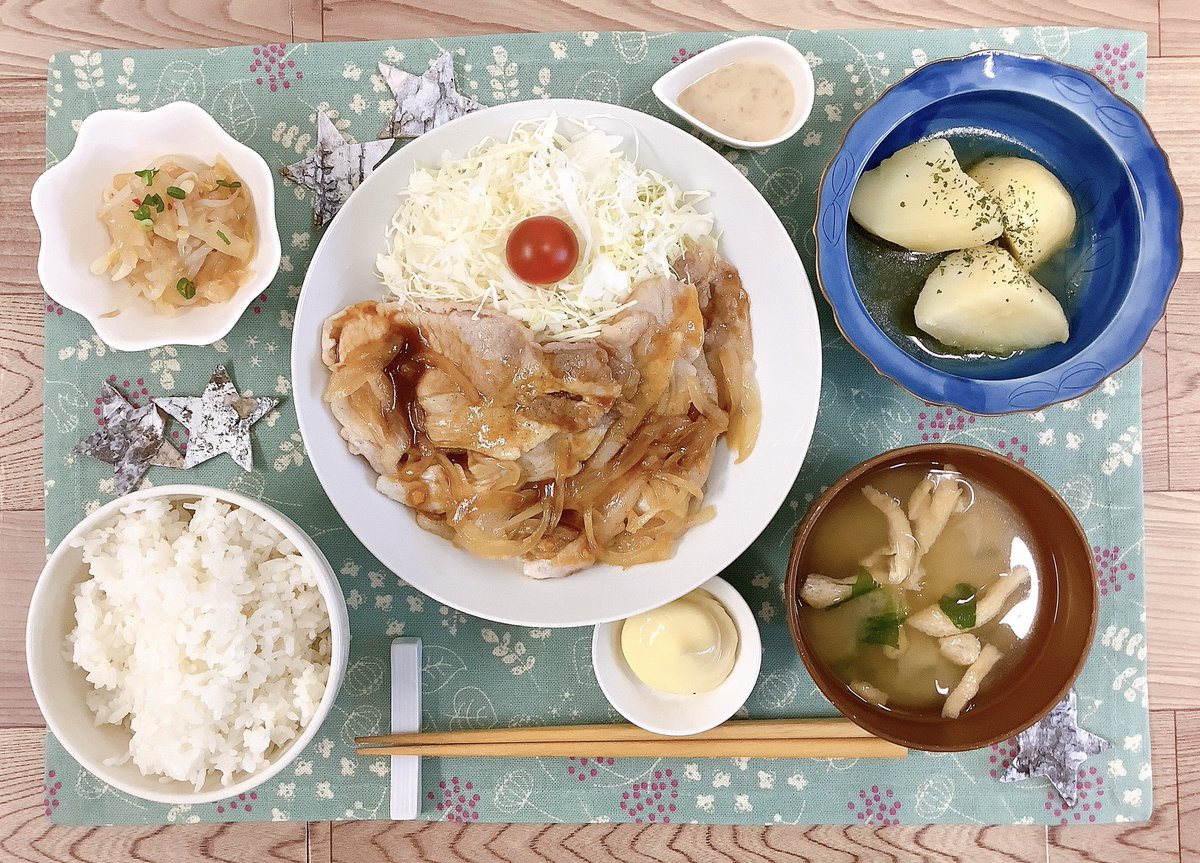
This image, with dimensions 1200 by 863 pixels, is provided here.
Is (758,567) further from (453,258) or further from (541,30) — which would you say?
(541,30)

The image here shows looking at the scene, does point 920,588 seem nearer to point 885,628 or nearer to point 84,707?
point 885,628

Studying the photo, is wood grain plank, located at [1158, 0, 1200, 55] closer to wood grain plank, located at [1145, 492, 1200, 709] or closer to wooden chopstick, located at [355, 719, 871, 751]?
wood grain plank, located at [1145, 492, 1200, 709]

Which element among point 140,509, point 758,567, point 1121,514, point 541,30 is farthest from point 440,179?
point 1121,514

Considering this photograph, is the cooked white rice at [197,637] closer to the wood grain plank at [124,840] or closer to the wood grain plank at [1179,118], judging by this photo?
the wood grain plank at [124,840]

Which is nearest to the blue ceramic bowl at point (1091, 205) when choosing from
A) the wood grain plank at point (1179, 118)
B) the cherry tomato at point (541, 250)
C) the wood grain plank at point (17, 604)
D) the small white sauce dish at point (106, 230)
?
the wood grain plank at point (1179, 118)

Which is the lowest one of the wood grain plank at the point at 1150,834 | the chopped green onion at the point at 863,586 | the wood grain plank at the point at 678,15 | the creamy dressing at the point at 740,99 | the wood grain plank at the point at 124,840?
the wood grain plank at the point at 124,840

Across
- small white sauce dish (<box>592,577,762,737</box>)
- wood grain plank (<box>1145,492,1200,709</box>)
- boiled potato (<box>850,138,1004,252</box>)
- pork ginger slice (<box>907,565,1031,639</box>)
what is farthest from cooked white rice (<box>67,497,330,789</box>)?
wood grain plank (<box>1145,492,1200,709</box>)
